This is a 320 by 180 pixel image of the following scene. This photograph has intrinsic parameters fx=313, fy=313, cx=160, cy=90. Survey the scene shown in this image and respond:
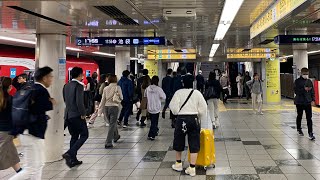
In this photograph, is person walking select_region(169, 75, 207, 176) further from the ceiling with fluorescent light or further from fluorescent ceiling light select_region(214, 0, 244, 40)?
fluorescent ceiling light select_region(214, 0, 244, 40)

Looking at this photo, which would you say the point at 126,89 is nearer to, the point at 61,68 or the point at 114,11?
the point at 61,68

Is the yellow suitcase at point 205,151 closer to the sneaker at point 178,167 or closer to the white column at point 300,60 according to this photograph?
the sneaker at point 178,167

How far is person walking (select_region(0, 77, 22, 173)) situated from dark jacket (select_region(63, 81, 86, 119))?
41.9 inches

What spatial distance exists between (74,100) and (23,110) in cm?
171

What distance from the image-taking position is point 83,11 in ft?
19.6

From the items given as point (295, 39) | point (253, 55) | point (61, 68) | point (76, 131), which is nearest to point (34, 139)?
point (76, 131)

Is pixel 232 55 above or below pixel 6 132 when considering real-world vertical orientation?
above

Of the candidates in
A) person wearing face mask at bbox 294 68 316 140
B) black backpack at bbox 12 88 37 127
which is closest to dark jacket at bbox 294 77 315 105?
person wearing face mask at bbox 294 68 316 140

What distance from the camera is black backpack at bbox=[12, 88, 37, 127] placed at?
379 cm

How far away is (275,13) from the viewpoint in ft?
22.5

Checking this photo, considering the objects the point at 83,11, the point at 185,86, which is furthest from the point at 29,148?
the point at 83,11

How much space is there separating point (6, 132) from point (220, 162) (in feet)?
11.6

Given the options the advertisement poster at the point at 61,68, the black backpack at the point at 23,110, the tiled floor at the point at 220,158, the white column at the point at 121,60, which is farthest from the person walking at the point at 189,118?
the white column at the point at 121,60

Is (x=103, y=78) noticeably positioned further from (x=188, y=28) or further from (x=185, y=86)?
(x=185, y=86)
